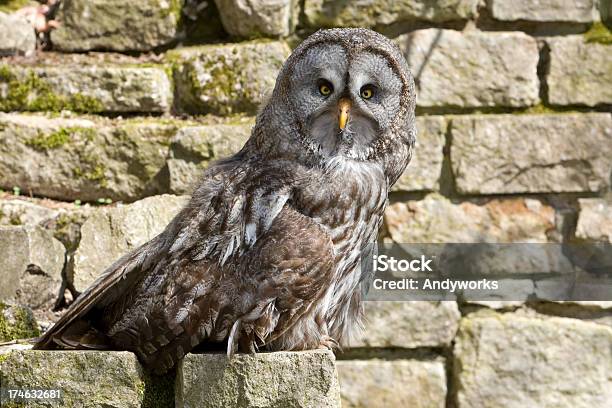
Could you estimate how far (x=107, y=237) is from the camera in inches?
158

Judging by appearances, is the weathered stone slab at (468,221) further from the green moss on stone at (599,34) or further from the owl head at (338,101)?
the owl head at (338,101)

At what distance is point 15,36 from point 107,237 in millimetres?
1189

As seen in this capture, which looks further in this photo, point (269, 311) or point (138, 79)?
point (138, 79)

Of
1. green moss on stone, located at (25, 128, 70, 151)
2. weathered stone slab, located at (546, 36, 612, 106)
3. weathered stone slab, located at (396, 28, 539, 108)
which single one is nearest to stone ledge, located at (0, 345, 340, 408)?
green moss on stone, located at (25, 128, 70, 151)

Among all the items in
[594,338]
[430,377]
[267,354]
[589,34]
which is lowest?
[267,354]

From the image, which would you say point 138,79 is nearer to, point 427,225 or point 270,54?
point 270,54

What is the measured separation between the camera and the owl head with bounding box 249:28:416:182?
305cm

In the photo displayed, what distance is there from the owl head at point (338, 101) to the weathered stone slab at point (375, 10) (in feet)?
4.01

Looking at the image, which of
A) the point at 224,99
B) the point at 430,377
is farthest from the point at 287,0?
the point at 430,377

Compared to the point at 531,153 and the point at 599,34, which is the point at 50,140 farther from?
the point at 599,34

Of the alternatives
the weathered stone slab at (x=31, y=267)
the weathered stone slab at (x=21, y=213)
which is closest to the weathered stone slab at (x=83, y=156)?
the weathered stone slab at (x=21, y=213)

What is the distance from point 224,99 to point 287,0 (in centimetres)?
57

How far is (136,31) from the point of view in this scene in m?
4.42

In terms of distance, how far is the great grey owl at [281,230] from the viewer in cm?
284
